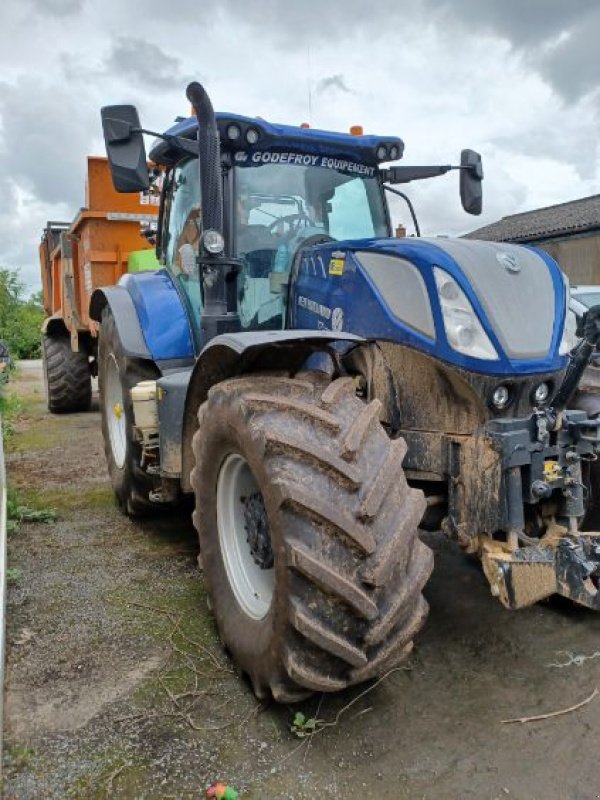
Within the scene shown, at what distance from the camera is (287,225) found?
3650 millimetres

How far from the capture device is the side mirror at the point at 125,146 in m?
3.12

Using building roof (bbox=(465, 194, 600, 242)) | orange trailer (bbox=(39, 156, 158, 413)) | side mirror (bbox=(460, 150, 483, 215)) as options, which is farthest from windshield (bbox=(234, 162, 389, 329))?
building roof (bbox=(465, 194, 600, 242))

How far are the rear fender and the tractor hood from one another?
0.65ft

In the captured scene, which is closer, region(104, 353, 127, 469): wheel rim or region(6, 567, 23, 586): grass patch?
region(6, 567, 23, 586): grass patch

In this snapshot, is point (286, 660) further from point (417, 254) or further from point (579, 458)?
point (417, 254)

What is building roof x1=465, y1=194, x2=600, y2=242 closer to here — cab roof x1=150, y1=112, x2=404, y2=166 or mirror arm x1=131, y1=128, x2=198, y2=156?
cab roof x1=150, y1=112, x2=404, y2=166

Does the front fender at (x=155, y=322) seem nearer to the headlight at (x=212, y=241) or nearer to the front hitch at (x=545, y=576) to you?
the headlight at (x=212, y=241)

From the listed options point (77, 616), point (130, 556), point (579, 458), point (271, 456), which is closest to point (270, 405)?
point (271, 456)

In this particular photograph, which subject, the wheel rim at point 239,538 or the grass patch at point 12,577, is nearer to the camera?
the wheel rim at point 239,538

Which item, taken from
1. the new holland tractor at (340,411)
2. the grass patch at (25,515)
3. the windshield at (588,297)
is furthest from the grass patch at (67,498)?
the windshield at (588,297)

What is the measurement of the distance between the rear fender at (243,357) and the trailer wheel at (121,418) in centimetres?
76

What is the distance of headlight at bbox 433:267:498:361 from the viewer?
254 centimetres

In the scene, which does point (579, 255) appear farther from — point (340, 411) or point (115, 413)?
point (340, 411)

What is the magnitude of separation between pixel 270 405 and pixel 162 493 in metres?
1.69
